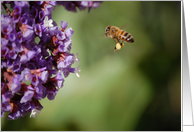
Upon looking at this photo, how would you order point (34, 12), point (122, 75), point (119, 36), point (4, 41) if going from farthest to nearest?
point (122, 75), point (119, 36), point (34, 12), point (4, 41)

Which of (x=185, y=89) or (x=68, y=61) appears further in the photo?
(x=185, y=89)

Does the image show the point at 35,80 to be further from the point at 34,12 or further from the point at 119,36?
the point at 119,36

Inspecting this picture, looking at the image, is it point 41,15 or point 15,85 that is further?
point 41,15

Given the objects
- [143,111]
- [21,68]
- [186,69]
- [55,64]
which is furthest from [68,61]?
[143,111]

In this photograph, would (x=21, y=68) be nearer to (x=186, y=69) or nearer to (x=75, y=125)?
(x=186, y=69)

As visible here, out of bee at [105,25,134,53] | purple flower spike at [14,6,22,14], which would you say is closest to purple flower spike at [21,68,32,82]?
purple flower spike at [14,6,22,14]

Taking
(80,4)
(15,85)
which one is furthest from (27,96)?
(80,4)
